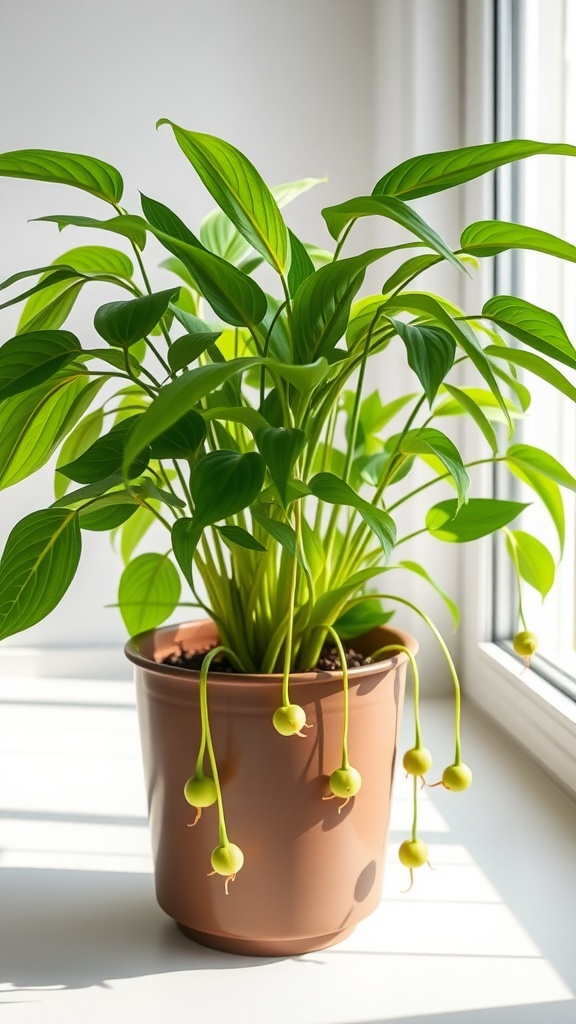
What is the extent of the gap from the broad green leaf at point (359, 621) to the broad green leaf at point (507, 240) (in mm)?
341

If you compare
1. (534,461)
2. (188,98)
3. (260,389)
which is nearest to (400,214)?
(260,389)

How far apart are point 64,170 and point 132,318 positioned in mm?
124

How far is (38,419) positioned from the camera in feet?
2.51

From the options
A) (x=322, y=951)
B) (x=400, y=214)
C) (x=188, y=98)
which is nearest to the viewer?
(x=400, y=214)

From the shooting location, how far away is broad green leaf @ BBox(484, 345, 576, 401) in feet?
1.95

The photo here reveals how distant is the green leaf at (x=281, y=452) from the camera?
0.53m

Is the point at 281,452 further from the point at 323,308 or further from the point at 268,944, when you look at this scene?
the point at 268,944

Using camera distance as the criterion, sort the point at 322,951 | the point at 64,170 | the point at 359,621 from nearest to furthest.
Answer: the point at 64,170 → the point at 322,951 → the point at 359,621

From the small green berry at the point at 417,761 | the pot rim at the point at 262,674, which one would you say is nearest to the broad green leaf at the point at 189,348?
the pot rim at the point at 262,674

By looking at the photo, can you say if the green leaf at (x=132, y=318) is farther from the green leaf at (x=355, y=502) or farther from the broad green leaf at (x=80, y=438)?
the broad green leaf at (x=80, y=438)

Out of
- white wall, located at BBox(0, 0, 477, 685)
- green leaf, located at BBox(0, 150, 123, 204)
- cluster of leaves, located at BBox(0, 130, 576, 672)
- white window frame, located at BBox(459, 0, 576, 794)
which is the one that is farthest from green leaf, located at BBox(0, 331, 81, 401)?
white wall, located at BBox(0, 0, 477, 685)

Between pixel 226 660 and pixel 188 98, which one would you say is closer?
pixel 226 660

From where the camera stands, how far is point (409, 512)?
1.42 meters

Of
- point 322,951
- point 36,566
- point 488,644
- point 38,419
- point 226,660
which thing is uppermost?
point 38,419
